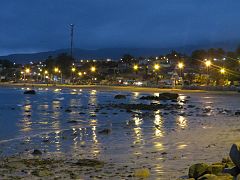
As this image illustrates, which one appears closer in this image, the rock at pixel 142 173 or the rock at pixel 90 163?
the rock at pixel 142 173

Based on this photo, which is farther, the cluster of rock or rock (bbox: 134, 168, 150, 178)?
rock (bbox: 134, 168, 150, 178)

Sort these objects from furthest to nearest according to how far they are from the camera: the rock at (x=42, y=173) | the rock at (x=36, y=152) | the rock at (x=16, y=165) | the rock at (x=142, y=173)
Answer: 1. the rock at (x=36, y=152)
2. the rock at (x=16, y=165)
3. the rock at (x=42, y=173)
4. the rock at (x=142, y=173)

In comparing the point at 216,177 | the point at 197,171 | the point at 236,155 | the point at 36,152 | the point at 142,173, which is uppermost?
the point at 236,155

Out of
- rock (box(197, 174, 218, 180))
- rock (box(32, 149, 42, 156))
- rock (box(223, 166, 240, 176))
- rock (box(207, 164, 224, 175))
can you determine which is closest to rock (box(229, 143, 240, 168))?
rock (box(223, 166, 240, 176))

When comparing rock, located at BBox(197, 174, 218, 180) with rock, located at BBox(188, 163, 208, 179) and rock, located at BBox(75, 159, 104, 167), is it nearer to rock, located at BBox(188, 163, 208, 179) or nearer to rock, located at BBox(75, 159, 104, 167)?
rock, located at BBox(188, 163, 208, 179)

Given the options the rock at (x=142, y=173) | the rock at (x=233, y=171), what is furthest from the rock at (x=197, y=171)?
the rock at (x=142, y=173)

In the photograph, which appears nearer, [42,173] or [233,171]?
[233,171]

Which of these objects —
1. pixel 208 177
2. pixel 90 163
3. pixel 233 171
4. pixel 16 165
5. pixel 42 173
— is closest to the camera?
pixel 208 177

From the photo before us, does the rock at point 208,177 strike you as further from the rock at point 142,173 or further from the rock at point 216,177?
the rock at point 142,173

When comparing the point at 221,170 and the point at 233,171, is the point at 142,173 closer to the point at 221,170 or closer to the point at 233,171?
the point at 221,170

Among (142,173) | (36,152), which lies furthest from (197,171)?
(36,152)

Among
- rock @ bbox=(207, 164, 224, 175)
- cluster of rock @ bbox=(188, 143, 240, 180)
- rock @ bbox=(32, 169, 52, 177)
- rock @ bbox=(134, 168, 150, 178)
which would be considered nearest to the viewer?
cluster of rock @ bbox=(188, 143, 240, 180)

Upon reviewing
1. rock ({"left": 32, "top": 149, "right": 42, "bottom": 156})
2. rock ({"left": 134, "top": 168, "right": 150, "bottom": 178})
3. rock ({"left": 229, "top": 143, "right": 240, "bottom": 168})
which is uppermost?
rock ({"left": 229, "top": 143, "right": 240, "bottom": 168})

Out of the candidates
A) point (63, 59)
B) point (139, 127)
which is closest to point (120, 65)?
point (63, 59)
